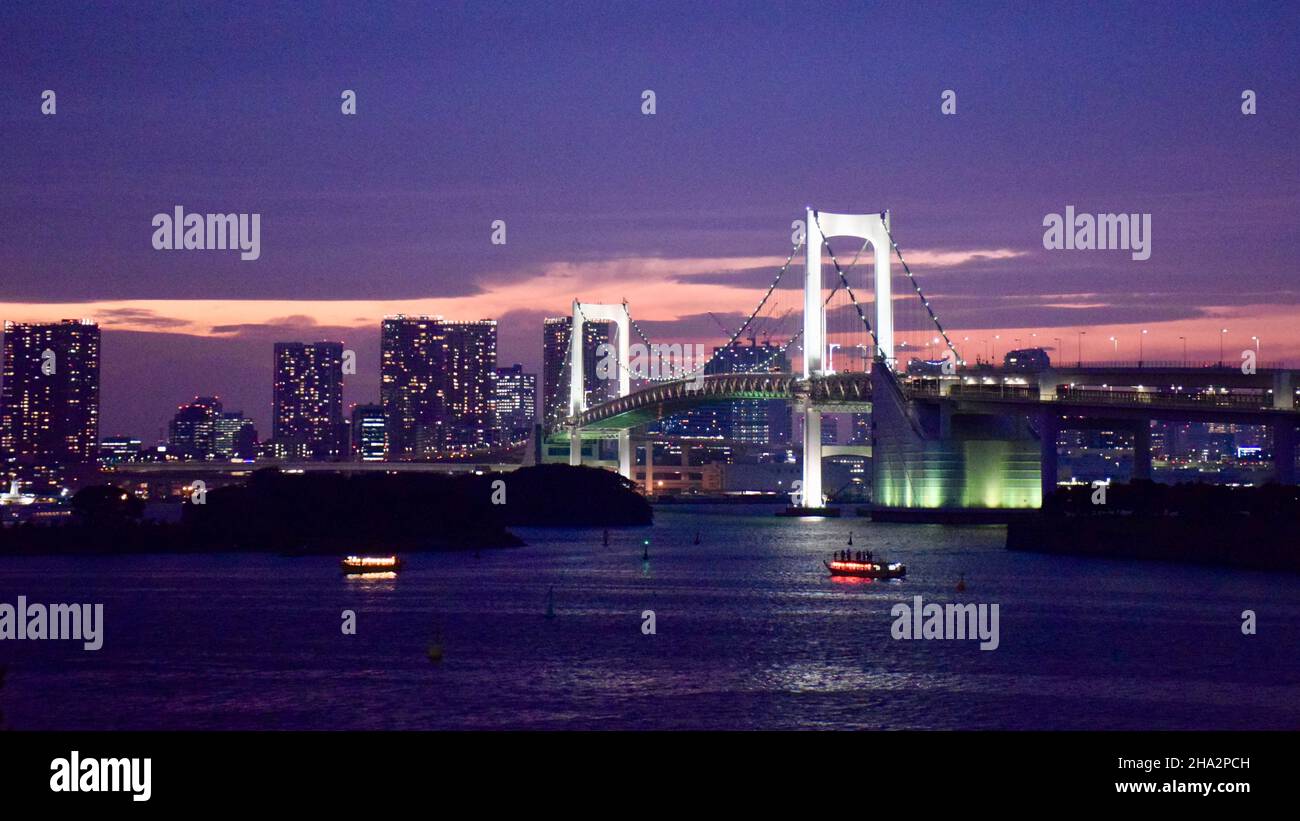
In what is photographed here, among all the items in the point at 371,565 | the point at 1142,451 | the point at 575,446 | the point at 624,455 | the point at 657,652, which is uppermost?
the point at 575,446

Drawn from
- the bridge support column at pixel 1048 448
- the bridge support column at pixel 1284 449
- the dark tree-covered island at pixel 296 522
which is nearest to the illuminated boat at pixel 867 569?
the bridge support column at pixel 1284 449

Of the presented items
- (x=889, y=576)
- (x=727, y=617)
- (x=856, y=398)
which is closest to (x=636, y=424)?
(x=856, y=398)

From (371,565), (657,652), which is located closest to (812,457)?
(371,565)

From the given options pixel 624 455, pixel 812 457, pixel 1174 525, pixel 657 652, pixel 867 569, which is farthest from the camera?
pixel 624 455

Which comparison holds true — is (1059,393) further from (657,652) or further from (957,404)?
(657,652)
